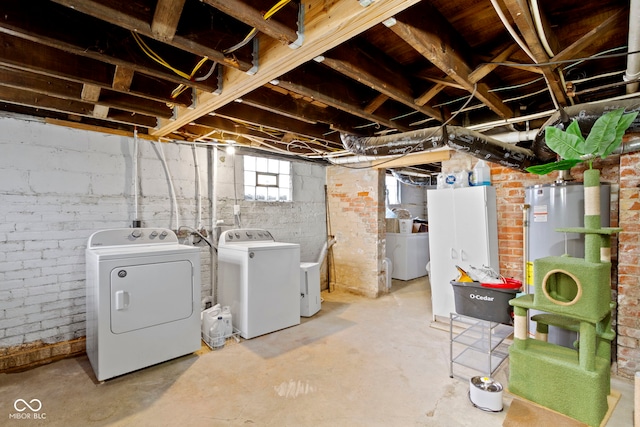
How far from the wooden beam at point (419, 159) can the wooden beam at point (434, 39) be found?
1816mm

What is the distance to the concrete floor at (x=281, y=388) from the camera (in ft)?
6.31

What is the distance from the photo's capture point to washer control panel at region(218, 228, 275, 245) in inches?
141

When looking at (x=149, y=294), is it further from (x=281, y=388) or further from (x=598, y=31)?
(x=598, y=31)

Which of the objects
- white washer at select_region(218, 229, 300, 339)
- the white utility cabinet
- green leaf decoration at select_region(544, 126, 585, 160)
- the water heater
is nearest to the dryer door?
white washer at select_region(218, 229, 300, 339)

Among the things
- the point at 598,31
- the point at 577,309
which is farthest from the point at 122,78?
the point at 577,309

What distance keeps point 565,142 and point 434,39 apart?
109cm

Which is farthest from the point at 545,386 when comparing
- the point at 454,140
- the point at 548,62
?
the point at 548,62

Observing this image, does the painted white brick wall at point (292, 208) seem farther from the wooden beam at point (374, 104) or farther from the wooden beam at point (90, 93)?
the wooden beam at point (374, 104)

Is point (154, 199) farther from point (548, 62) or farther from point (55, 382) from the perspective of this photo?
point (548, 62)

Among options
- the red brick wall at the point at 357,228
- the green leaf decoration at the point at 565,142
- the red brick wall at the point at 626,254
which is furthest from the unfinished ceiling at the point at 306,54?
the red brick wall at the point at 357,228

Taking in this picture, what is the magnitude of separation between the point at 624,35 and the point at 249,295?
341 cm

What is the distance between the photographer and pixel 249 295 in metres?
3.09

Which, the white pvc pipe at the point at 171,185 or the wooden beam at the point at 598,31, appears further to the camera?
the white pvc pipe at the point at 171,185

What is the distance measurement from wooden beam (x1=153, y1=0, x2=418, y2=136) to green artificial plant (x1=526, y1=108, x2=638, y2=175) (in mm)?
1364
